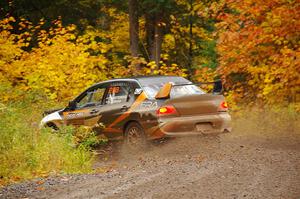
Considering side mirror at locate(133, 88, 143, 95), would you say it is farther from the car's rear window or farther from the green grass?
the green grass

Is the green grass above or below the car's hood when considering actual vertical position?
above

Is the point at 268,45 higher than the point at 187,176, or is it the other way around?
the point at 268,45

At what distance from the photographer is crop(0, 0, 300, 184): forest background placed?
1205cm

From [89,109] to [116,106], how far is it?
1.06 m

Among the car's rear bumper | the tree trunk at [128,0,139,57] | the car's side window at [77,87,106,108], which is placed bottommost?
the car's rear bumper

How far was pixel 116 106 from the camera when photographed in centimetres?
1450

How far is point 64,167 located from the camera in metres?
11.8

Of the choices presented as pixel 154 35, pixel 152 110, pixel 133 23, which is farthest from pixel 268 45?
pixel 154 35

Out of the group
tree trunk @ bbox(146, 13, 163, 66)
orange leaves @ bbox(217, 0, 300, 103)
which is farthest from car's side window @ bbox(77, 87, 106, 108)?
tree trunk @ bbox(146, 13, 163, 66)

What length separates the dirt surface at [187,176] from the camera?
8609mm

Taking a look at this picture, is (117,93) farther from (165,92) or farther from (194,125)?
(194,125)

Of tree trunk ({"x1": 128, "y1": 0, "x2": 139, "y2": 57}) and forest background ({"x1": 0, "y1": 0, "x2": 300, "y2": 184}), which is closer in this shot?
forest background ({"x1": 0, "y1": 0, "x2": 300, "y2": 184})

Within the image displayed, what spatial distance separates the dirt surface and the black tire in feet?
0.61

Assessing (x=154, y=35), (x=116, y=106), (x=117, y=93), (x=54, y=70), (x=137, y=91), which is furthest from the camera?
(x=154, y=35)
